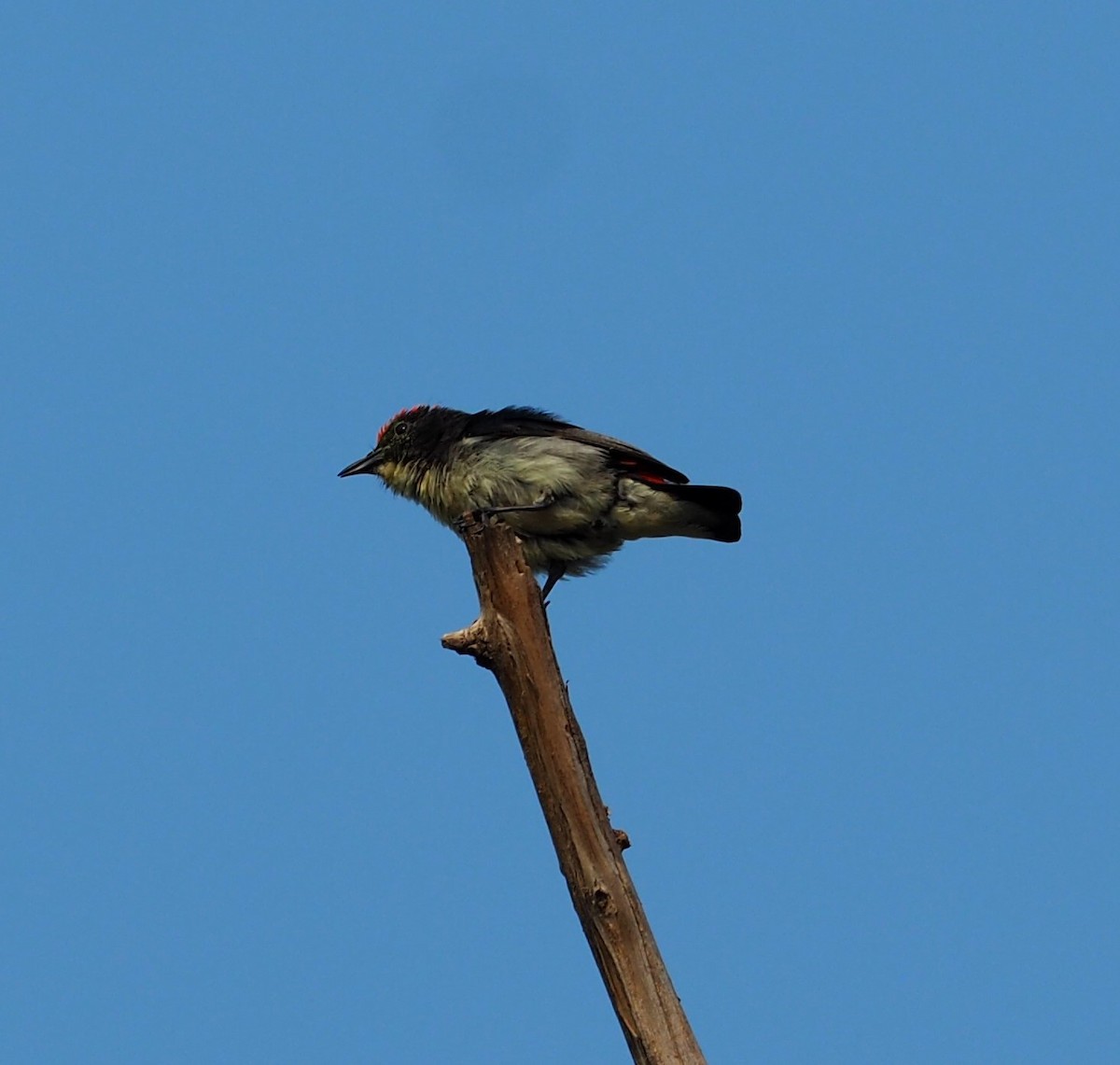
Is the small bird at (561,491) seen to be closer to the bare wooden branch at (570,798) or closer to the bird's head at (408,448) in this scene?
the bird's head at (408,448)

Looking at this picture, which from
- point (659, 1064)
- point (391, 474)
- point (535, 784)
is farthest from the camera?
point (391, 474)

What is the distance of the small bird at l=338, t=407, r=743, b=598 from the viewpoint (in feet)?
24.6

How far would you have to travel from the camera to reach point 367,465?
27.9 ft

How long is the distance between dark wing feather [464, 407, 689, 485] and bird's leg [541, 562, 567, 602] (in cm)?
73

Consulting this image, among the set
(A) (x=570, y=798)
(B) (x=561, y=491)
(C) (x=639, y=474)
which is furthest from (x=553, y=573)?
(A) (x=570, y=798)

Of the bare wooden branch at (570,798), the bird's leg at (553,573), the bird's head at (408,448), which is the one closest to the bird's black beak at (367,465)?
the bird's head at (408,448)

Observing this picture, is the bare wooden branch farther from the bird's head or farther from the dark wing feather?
the bird's head

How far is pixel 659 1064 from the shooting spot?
5.35 metres

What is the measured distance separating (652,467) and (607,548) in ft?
1.98

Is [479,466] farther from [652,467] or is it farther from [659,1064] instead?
[659,1064]

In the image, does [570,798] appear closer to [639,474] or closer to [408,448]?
[639,474]

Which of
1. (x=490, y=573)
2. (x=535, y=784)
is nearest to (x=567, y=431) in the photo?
(x=490, y=573)

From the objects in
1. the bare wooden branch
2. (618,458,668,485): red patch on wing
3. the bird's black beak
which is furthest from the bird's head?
the bare wooden branch

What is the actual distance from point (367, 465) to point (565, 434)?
145cm
